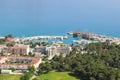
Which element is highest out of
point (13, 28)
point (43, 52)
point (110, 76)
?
point (13, 28)

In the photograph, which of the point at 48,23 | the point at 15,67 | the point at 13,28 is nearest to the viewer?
the point at 15,67

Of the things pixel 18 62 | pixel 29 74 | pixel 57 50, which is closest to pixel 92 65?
pixel 29 74

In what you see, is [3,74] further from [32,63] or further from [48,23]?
[48,23]

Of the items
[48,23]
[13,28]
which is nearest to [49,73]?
[13,28]

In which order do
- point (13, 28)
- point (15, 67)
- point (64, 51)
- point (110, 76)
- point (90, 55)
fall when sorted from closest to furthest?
1. point (110, 76)
2. point (15, 67)
3. point (90, 55)
4. point (64, 51)
5. point (13, 28)

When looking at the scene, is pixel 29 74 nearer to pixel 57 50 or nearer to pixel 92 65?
pixel 92 65

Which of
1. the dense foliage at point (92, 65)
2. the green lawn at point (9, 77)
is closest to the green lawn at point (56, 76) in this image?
the dense foliage at point (92, 65)

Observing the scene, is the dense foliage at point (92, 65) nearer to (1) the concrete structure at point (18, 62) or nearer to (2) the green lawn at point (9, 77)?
(1) the concrete structure at point (18, 62)

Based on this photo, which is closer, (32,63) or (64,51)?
(32,63)

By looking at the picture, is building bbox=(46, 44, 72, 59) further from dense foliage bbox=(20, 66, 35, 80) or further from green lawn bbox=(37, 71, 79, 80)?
green lawn bbox=(37, 71, 79, 80)
